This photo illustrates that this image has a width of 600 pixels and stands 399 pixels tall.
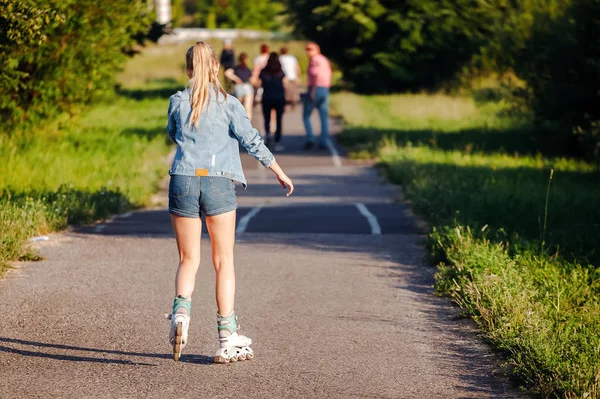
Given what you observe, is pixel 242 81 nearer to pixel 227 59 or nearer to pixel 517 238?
pixel 227 59

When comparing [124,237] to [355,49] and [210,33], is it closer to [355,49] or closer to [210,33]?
[355,49]

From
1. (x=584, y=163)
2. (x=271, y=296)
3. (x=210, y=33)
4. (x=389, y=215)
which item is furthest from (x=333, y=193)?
(x=210, y=33)

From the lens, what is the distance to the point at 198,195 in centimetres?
642

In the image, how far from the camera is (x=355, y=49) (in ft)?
150

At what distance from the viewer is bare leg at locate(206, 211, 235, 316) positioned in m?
6.54

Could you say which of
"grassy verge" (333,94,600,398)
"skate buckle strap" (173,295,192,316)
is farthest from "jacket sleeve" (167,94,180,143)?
"grassy verge" (333,94,600,398)

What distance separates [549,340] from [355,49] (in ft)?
131

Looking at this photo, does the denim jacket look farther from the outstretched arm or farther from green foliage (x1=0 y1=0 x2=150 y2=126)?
green foliage (x1=0 y1=0 x2=150 y2=126)

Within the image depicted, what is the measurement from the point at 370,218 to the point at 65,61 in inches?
272

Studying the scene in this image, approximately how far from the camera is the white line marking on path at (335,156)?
2205 cm

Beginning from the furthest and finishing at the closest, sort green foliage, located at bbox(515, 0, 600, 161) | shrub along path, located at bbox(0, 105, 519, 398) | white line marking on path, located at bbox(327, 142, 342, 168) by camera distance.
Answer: white line marking on path, located at bbox(327, 142, 342, 168)
green foliage, located at bbox(515, 0, 600, 161)
shrub along path, located at bbox(0, 105, 519, 398)

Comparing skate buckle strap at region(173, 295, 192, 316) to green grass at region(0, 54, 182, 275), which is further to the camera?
green grass at region(0, 54, 182, 275)

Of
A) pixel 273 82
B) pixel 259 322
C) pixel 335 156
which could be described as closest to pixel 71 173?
pixel 273 82

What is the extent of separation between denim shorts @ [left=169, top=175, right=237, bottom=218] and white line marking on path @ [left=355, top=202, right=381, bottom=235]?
20.4 feet
